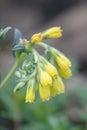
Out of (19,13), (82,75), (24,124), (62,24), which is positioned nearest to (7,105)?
(24,124)

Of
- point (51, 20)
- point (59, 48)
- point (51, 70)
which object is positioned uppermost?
point (51, 20)

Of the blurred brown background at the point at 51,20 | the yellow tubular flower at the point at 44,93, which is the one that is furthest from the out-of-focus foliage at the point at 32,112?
the blurred brown background at the point at 51,20

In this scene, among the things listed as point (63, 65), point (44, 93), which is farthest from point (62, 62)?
point (44, 93)

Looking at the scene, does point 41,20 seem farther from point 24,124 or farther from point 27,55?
point 27,55

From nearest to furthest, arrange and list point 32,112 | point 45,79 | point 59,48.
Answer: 1. point 45,79
2. point 32,112
3. point 59,48

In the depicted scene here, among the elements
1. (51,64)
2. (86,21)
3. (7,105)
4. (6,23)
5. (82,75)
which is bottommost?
(51,64)

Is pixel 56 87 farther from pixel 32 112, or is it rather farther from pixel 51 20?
pixel 51 20

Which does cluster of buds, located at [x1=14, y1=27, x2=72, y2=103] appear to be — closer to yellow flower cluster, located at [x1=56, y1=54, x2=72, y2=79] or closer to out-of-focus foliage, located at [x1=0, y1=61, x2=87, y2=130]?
yellow flower cluster, located at [x1=56, y1=54, x2=72, y2=79]
